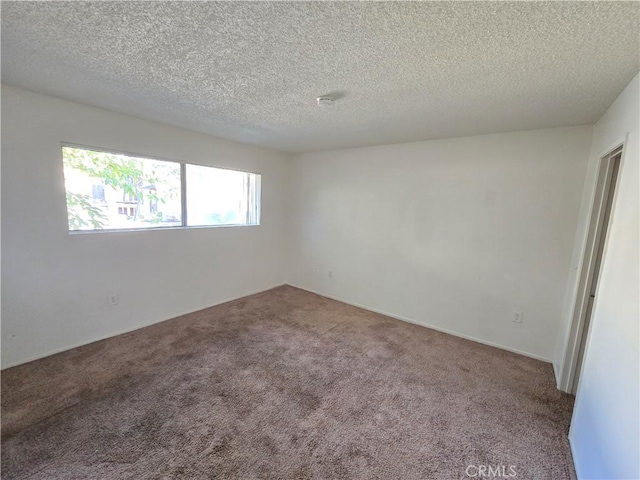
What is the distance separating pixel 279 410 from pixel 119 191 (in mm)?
2724

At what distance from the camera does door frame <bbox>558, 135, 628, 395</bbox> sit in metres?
2.07

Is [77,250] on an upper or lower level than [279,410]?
upper

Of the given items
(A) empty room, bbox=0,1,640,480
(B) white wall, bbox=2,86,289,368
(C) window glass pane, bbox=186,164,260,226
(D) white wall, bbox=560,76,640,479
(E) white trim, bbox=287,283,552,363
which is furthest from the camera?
(C) window glass pane, bbox=186,164,260,226

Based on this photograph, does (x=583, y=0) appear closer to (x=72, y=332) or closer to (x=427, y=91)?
(x=427, y=91)

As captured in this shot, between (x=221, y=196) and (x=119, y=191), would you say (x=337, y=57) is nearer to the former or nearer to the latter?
(x=119, y=191)

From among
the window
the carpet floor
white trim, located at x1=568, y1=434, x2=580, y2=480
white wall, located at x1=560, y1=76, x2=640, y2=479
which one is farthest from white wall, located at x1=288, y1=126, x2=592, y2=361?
the window

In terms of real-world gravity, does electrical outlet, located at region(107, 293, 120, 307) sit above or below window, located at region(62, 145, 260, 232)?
below

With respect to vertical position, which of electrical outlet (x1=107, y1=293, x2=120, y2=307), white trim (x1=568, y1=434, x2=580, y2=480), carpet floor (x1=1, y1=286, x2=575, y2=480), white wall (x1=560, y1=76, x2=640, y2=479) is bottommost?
carpet floor (x1=1, y1=286, x2=575, y2=480)

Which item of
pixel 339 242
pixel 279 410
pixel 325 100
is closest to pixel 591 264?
pixel 325 100

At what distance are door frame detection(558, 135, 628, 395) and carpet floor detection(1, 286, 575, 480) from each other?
0.26 meters

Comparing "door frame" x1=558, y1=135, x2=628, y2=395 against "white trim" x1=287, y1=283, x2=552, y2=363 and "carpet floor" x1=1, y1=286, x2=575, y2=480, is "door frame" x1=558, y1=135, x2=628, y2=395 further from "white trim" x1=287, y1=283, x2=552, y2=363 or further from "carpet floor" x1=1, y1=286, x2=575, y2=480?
"white trim" x1=287, y1=283, x2=552, y2=363

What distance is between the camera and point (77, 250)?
8.57 ft

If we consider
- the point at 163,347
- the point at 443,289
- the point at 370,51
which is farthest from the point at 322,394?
the point at 370,51

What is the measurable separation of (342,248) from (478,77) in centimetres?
290
